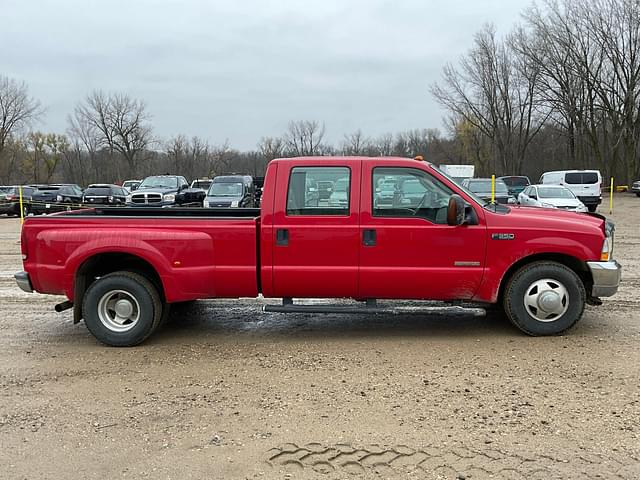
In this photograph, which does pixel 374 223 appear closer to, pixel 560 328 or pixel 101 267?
pixel 560 328

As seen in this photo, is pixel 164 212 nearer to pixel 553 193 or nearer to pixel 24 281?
pixel 24 281

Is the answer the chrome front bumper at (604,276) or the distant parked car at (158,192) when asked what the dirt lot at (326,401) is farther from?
the distant parked car at (158,192)

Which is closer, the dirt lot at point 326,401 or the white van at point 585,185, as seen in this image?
the dirt lot at point 326,401

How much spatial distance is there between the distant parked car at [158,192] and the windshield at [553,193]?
15.1 metres

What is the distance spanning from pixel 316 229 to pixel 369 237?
1.80ft

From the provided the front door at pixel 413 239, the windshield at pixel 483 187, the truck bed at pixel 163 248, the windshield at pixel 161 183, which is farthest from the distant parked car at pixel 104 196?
the front door at pixel 413 239

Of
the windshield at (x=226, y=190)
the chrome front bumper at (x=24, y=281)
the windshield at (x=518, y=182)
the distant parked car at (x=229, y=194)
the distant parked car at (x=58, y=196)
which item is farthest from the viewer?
the windshield at (x=518, y=182)

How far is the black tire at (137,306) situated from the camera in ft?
18.4

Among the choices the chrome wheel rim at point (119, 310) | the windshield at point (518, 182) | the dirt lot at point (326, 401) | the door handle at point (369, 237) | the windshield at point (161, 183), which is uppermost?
the windshield at point (518, 182)

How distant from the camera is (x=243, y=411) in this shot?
4.06 m

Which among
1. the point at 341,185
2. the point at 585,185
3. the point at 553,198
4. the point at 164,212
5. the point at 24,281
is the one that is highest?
the point at 585,185

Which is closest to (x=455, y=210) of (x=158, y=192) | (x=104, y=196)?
(x=158, y=192)

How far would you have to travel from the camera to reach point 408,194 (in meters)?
5.58

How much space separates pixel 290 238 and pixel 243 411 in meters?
2.00
